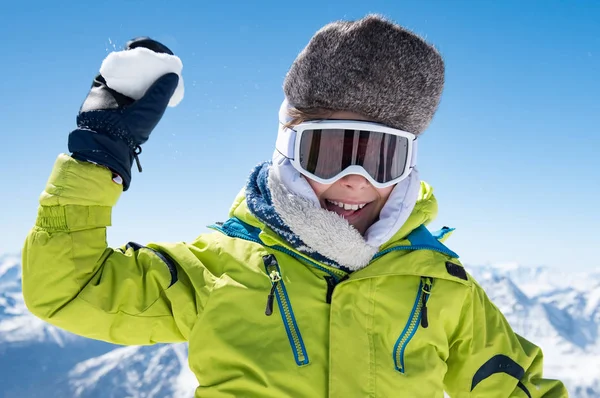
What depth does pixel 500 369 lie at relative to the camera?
236cm

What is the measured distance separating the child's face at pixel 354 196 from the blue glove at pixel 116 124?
0.74 m

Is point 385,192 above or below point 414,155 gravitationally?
below

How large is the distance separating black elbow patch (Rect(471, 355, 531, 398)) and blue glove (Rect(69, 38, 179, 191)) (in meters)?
1.78

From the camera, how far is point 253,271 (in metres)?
2.11

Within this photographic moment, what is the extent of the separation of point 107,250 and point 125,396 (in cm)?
16526

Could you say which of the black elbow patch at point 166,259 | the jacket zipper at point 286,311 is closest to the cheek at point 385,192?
the jacket zipper at point 286,311

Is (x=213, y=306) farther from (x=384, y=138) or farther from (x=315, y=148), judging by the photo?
(x=384, y=138)

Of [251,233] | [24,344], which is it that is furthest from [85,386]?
[251,233]

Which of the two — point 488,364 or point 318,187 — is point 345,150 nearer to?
point 318,187

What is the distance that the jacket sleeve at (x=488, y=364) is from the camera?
91.6 inches

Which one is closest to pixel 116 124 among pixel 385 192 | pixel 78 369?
pixel 385 192

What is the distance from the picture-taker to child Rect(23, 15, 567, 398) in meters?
1.86

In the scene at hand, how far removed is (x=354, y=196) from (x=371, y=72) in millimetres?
549

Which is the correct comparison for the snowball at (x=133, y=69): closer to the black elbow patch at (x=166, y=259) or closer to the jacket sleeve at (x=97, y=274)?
the jacket sleeve at (x=97, y=274)
